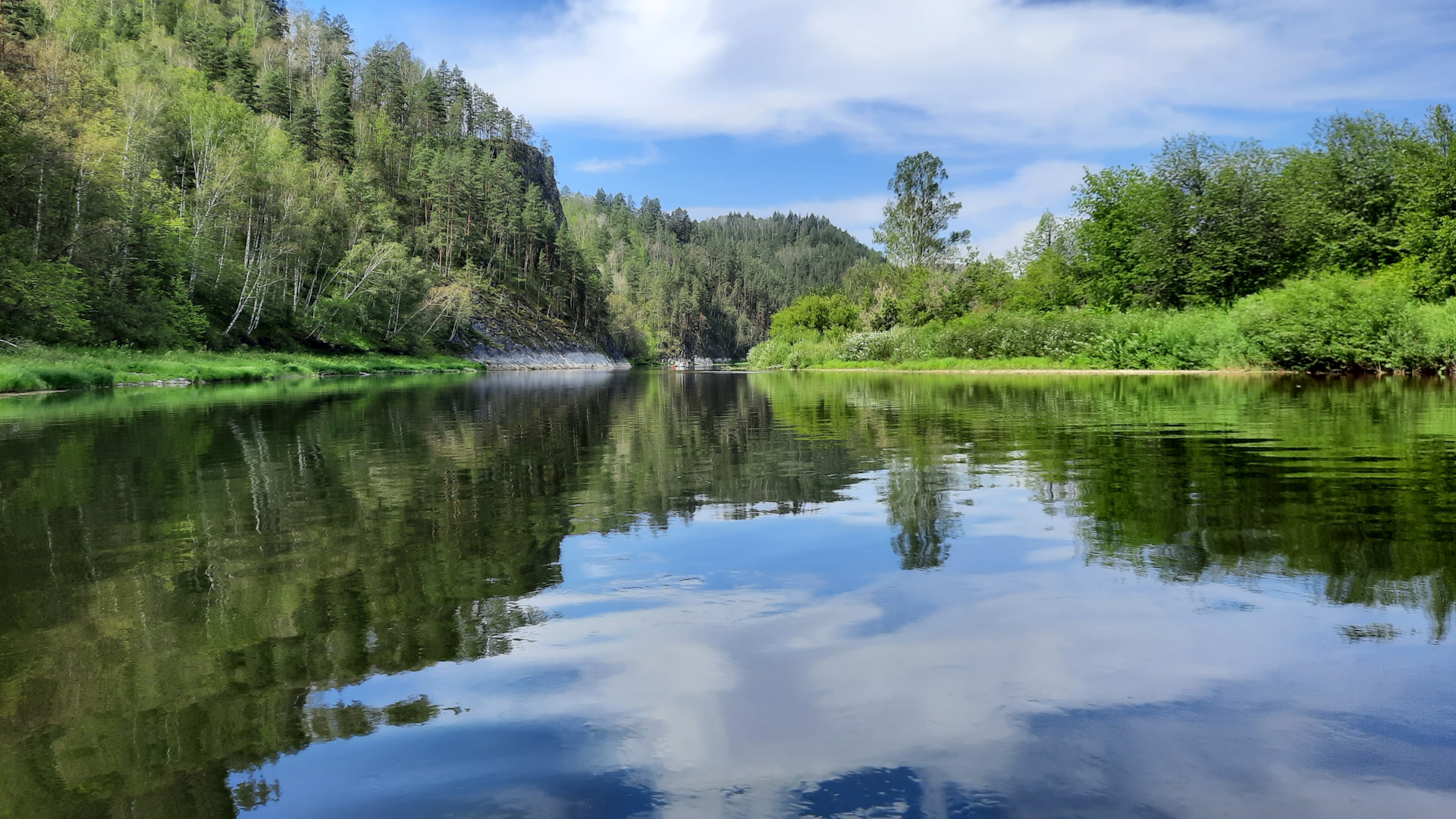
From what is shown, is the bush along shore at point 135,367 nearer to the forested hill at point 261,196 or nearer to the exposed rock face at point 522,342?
the forested hill at point 261,196

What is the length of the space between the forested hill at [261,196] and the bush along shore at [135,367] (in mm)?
1613

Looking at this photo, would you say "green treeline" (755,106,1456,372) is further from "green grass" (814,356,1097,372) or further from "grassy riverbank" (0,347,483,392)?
"grassy riverbank" (0,347,483,392)

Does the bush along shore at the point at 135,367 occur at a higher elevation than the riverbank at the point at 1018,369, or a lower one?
higher

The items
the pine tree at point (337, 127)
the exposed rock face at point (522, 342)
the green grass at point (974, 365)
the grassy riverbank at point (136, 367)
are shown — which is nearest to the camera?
the grassy riverbank at point (136, 367)

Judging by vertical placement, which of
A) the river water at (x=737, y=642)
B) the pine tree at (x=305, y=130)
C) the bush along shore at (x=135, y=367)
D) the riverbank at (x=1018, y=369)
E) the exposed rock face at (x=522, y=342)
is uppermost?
the pine tree at (x=305, y=130)

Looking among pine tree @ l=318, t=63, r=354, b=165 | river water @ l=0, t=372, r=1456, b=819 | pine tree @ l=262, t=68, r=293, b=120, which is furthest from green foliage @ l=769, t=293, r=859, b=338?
river water @ l=0, t=372, r=1456, b=819

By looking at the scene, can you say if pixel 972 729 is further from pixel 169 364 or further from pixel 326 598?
pixel 169 364

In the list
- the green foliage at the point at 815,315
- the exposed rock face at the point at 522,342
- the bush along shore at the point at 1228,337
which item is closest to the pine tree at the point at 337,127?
the exposed rock face at the point at 522,342

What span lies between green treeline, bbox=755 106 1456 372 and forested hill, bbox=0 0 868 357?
49770mm

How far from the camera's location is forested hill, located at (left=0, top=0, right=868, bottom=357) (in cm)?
4109

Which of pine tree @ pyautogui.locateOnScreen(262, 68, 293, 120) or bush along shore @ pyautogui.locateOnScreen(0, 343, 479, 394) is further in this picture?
pine tree @ pyautogui.locateOnScreen(262, 68, 293, 120)

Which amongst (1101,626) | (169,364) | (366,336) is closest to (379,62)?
(366,336)

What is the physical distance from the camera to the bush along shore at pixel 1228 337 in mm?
32656

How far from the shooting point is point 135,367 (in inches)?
1545
